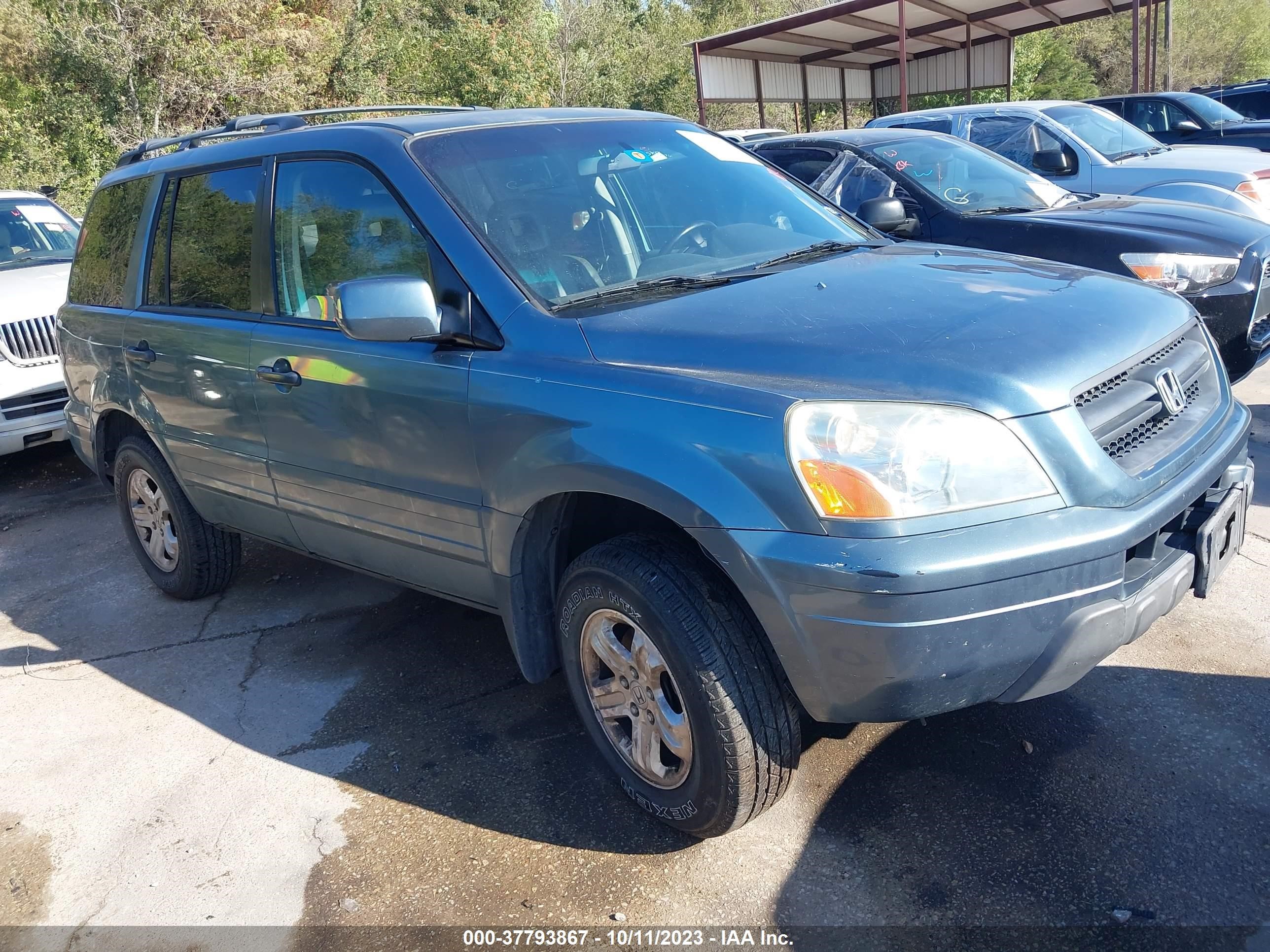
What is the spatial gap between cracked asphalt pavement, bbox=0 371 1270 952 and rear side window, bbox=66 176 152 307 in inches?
65.7

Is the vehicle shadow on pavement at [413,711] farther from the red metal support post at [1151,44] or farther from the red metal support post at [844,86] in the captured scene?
the red metal support post at [844,86]

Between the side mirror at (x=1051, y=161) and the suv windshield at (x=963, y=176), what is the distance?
1221mm

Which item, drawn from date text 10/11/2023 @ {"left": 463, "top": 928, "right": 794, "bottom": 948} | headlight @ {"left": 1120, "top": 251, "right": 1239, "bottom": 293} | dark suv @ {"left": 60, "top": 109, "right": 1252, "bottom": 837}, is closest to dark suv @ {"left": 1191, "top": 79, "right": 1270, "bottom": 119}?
headlight @ {"left": 1120, "top": 251, "right": 1239, "bottom": 293}

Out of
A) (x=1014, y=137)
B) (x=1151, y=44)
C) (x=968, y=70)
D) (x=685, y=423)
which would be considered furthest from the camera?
(x=968, y=70)

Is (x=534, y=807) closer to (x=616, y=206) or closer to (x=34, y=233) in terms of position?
(x=616, y=206)

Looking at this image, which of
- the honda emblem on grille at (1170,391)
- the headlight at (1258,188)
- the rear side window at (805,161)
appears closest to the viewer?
A: the honda emblem on grille at (1170,391)

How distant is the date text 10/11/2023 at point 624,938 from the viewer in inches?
98.3

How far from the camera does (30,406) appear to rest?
23.5 ft

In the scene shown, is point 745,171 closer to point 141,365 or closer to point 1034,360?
point 1034,360

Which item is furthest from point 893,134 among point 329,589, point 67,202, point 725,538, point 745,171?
point 67,202

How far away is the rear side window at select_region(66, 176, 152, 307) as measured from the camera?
4637 millimetres

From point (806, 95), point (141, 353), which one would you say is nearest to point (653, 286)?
point (141, 353)

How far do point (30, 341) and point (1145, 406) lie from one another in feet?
23.3

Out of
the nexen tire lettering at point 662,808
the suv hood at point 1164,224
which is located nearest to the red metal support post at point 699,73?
the suv hood at point 1164,224
